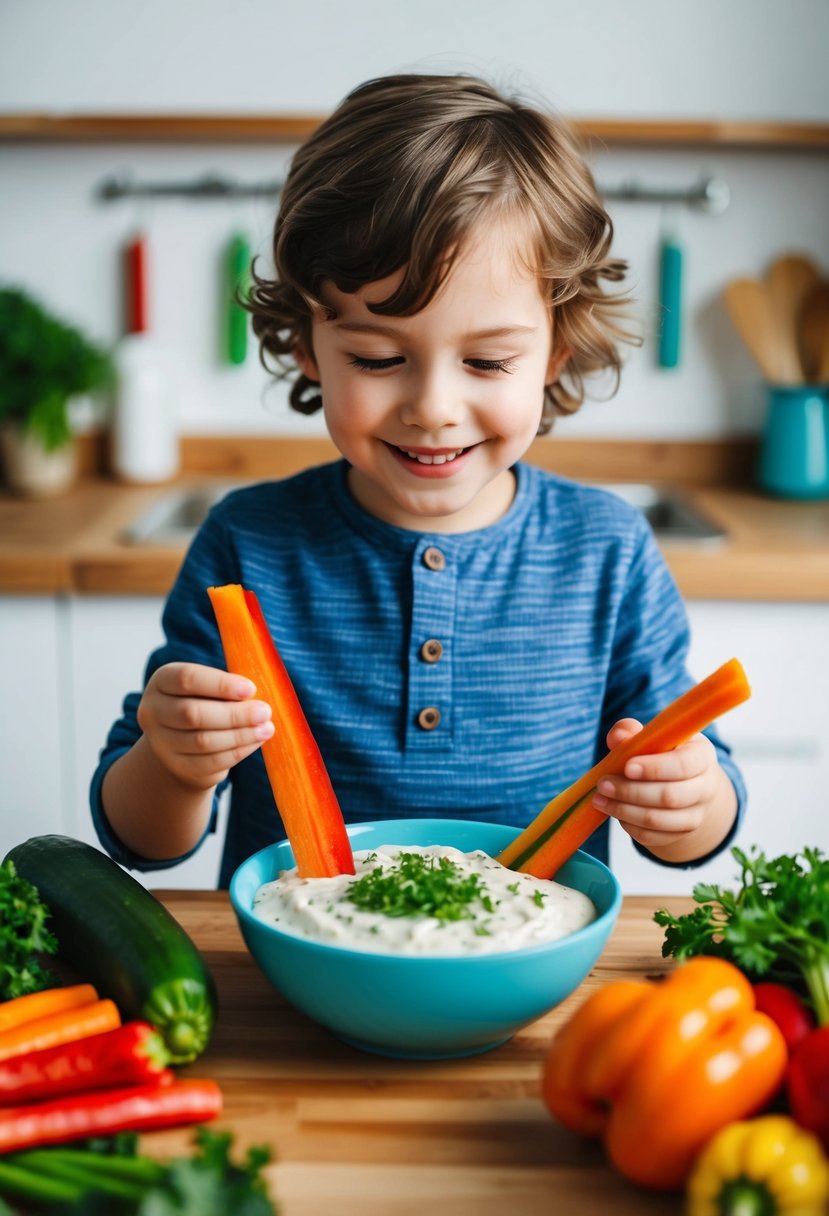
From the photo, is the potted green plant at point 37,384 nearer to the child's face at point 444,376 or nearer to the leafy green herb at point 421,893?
the child's face at point 444,376

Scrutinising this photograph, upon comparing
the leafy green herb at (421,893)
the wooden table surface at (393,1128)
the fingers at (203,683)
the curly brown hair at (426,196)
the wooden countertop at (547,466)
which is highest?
the curly brown hair at (426,196)

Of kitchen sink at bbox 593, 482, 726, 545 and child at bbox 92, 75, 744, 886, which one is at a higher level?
child at bbox 92, 75, 744, 886

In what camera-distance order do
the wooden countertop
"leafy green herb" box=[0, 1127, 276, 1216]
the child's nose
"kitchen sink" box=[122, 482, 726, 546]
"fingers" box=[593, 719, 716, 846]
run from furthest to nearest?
"kitchen sink" box=[122, 482, 726, 546] → the wooden countertop → the child's nose → "fingers" box=[593, 719, 716, 846] → "leafy green herb" box=[0, 1127, 276, 1216]

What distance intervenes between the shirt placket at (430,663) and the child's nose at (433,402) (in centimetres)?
25

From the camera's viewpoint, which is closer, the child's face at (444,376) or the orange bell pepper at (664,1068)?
the orange bell pepper at (664,1068)

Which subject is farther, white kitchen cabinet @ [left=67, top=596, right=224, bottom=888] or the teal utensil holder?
the teal utensil holder

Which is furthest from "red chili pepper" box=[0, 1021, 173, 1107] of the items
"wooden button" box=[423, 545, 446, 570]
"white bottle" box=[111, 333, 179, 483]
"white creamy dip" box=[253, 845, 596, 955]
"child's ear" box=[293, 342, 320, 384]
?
"white bottle" box=[111, 333, 179, 483]

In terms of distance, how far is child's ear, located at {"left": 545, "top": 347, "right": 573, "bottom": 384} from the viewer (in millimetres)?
1321

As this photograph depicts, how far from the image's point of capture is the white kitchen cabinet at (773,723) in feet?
6.84

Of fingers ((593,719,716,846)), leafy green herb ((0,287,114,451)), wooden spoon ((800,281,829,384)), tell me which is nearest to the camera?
fingers ((593,719,716,846))

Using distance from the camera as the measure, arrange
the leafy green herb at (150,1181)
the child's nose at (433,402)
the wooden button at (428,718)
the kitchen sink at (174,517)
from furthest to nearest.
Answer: the kitchen sink at (174,517) < the wooden button at (428,718) < the child's nose at (433,402) < the leafy green herb at (150,1181)

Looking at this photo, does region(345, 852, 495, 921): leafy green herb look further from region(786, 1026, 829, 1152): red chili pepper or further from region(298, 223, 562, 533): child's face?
region(298, 223, 562, 533): child's face

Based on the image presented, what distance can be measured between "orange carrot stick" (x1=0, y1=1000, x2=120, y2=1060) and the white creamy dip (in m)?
0.11

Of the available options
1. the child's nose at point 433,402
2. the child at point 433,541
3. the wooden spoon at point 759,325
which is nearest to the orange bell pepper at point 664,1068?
the child at point 433,541
